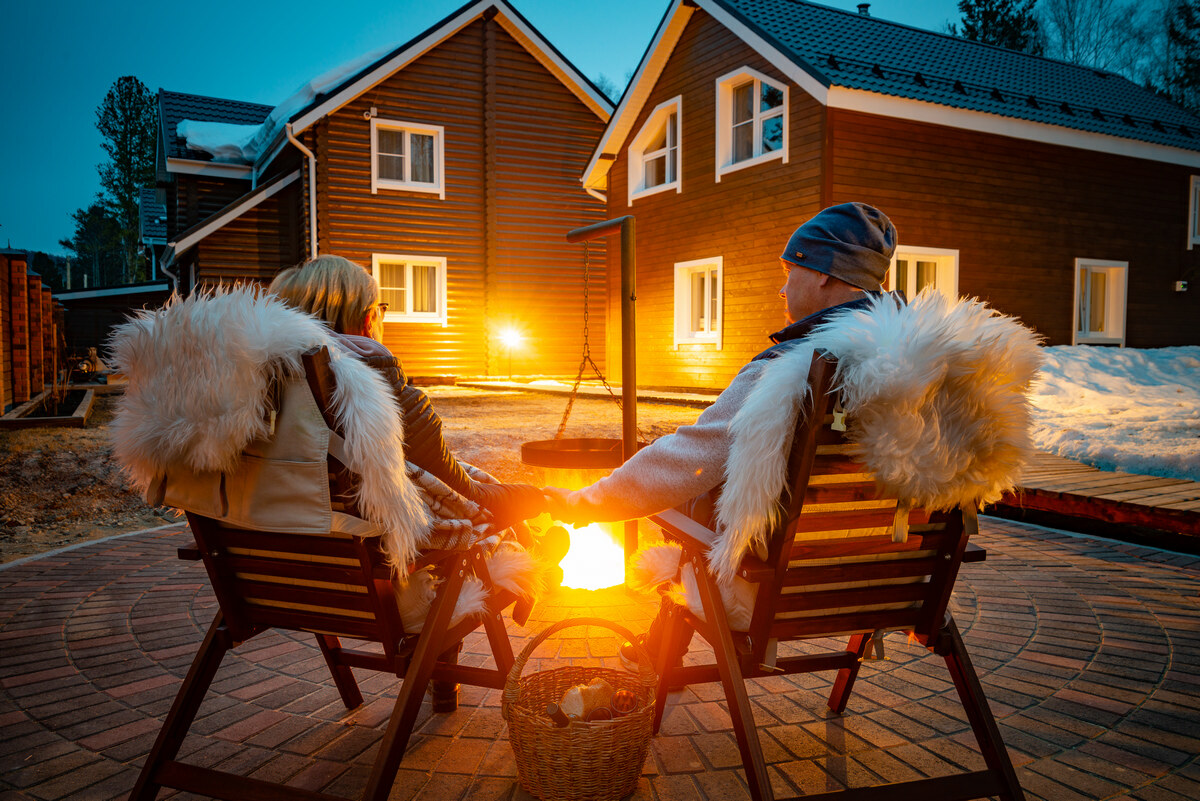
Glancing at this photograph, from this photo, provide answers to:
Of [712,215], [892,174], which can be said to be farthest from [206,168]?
[892,174]

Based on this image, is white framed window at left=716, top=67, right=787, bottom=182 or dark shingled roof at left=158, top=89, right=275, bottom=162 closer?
white framed window at left=716, top=67, right=787, bottom=182

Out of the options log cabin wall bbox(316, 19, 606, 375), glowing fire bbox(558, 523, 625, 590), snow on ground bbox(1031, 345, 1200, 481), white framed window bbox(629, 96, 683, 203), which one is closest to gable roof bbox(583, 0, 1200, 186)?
white framed window bbox(629, 96, 683, 203)

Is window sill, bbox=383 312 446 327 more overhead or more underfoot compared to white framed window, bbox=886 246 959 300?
more underfoot

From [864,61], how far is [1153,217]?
7020 millimetres

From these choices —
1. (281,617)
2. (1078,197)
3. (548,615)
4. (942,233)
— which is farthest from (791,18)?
(281,617)

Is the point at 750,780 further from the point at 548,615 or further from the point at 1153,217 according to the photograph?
the point at 1153,217

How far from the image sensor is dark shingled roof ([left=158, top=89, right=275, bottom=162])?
780 inches

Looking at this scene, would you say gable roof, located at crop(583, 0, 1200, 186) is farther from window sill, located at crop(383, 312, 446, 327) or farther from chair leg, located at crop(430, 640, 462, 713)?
chair leg, located at crop(430, 640, 462, 713)

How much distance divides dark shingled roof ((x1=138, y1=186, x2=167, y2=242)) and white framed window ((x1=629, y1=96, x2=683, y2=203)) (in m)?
21.5

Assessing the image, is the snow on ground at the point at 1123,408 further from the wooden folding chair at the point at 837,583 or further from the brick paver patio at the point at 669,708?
the brick paver patio at the point at 669,708

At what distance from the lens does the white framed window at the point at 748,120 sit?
1219 centimetres

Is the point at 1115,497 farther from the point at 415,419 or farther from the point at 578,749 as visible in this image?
the point at 415,419

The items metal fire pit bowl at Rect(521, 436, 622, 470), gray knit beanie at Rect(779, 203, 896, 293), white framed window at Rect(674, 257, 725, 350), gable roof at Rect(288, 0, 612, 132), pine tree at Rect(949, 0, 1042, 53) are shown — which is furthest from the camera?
A: pine tree at Rect(949, 0, 1042, 53)

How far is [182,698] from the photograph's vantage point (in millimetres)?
1917
